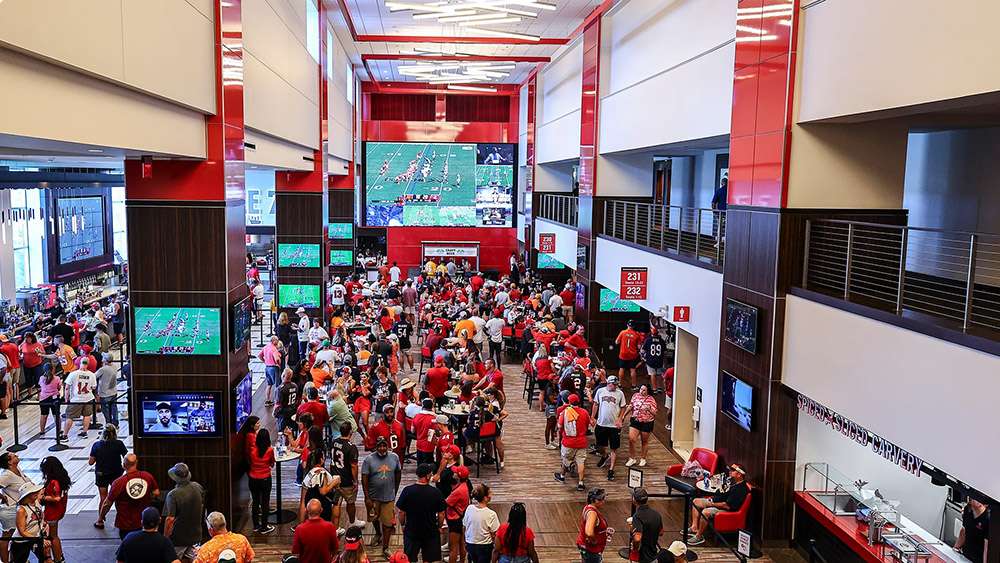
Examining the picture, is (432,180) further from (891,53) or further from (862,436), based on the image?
(891,53)

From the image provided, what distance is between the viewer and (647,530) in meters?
7.71

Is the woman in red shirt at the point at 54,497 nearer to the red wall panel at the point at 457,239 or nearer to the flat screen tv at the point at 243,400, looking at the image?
the flat screen tv at the point at 243,400

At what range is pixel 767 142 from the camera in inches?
350

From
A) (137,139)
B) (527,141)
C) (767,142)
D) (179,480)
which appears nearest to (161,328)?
(179,480)

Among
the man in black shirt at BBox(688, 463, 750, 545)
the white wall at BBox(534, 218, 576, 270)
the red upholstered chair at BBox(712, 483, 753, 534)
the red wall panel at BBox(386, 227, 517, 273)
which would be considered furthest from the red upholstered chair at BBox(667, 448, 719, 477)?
the red wall panel at BBox(386, 227, 517, 273)

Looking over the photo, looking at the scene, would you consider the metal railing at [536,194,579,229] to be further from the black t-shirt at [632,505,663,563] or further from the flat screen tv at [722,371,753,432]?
the black t-shirt at [632,505,663,563]

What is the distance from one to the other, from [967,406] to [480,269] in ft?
89.9

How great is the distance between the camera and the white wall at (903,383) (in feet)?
17.9

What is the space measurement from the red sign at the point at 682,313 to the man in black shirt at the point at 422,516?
542cm

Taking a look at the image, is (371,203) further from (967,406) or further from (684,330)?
(967,406)

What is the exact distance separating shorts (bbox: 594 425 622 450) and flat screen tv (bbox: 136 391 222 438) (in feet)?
17.4

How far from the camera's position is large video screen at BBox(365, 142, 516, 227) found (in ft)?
106

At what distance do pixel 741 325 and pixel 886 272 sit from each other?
1992 mm

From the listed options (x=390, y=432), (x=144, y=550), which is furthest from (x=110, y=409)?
(x=144, y=550)
